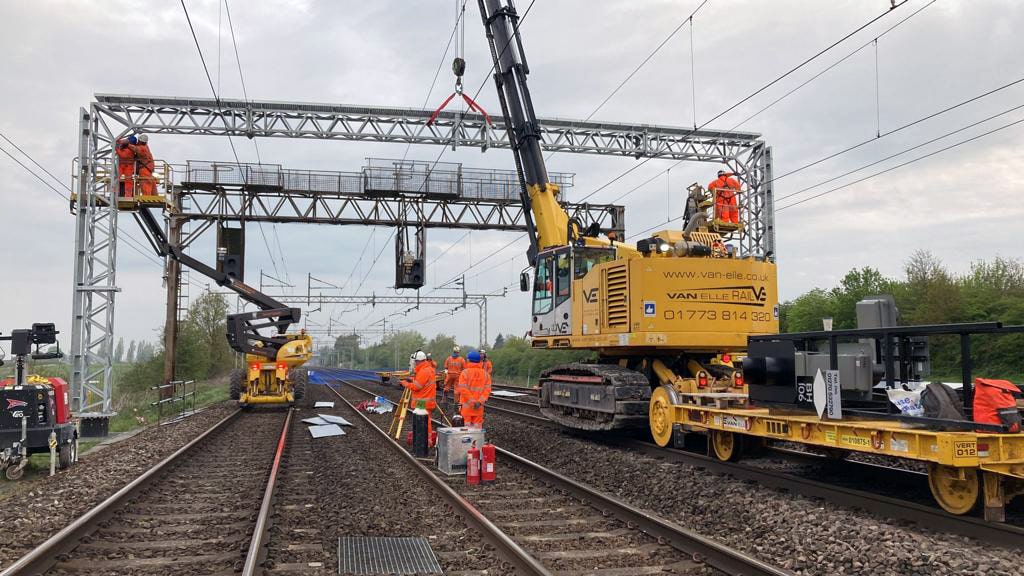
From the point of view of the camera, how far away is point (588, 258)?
43.5 ft

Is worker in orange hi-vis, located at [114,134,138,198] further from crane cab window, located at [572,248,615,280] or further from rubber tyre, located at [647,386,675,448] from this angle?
rubber tyre, located at [647,386,675,448]

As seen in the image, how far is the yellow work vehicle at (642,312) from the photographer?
436 inches

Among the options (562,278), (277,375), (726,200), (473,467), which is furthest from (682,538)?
(277,375)

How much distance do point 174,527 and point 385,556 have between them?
8.10ft

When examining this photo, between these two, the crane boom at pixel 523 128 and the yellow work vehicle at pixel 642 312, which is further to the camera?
the crane boom at pixel 523 128

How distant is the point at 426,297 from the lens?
175ft

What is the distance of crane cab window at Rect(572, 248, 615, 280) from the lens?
13.2 meters

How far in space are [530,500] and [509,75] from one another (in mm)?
10678

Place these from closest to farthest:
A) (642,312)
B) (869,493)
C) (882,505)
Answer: (882,505) → (869,493) → (642,312)

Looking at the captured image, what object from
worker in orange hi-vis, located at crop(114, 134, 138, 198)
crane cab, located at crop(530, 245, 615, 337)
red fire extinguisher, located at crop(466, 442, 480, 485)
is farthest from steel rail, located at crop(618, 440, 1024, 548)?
worker in orange hi-vis, located at crop(114, 134, 138, 198)

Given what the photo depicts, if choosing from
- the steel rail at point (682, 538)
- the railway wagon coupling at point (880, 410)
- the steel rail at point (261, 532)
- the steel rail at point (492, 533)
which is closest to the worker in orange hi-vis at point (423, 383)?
the steel rail at point (492, 533)

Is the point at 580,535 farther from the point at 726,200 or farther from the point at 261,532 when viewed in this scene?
the point at 726,200

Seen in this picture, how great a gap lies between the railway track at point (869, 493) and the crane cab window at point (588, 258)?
328 centimetres

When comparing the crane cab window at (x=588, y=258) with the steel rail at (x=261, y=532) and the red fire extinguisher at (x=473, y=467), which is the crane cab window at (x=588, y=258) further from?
the steel rail at (x=261, y=532)
